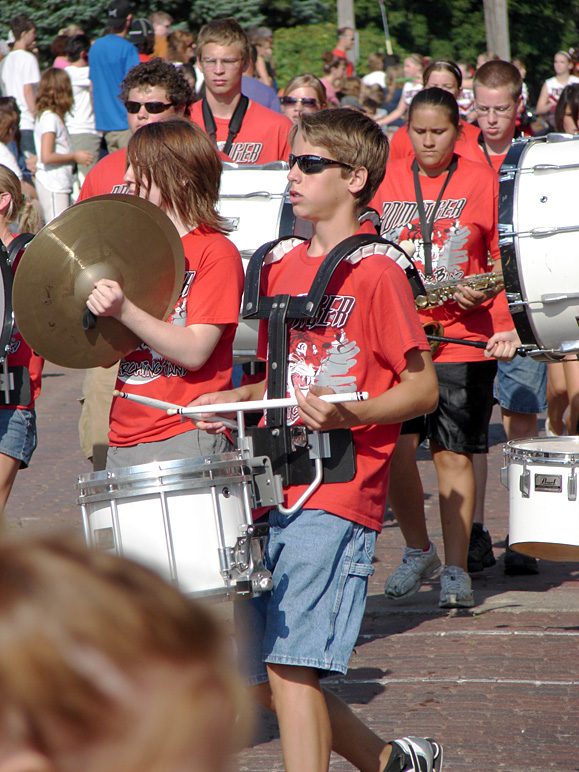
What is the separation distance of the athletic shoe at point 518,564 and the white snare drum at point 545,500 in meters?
1.04

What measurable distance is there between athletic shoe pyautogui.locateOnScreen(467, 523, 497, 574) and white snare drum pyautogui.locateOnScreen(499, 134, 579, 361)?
55.8 inches

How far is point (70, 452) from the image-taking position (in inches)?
346

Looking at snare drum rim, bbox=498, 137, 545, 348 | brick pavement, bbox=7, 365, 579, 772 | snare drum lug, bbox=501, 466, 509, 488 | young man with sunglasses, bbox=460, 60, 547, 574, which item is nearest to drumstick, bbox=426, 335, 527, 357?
snare drum rim, bbox=498, 137, 545, 348

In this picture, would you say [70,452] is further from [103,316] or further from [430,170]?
[103,316]

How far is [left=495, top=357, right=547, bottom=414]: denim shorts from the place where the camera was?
6.05m

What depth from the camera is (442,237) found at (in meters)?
4.99

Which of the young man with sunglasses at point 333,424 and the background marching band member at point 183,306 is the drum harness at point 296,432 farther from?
the background marching band member at point 183,306

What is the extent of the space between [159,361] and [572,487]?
1.94 meters

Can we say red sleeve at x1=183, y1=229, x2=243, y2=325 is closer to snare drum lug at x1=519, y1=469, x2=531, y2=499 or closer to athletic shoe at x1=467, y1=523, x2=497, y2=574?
snare drum lug at x1=519, y1=469, x2=531, y2=499

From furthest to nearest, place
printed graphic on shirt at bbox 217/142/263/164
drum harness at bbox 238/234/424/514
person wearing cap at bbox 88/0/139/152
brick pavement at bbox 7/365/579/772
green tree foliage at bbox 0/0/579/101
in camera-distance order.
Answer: green tree foliage at bbox 0/0/579/101 < person wearing cap at bbox 88/0/139/152 < printed graphic on shirt at bbox 217/142/263/164 < brick pavement at bbox 7/365/579/772 < drum harness at bbox 238/234/424/514

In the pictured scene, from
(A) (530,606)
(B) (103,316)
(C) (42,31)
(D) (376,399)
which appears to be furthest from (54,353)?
(C) (42,31)

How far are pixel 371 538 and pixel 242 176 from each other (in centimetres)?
239

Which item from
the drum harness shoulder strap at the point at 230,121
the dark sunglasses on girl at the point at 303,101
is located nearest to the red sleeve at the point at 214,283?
the drum harness shoulder strap at the point at 230,121

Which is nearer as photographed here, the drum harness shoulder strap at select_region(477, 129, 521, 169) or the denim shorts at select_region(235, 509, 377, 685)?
the denim shorts at select_region(235, 509, 377, 685)
